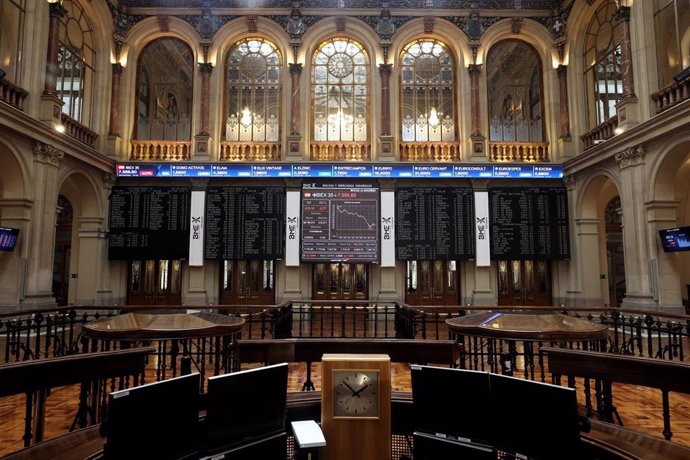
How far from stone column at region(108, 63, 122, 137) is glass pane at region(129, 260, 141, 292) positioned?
4124mm

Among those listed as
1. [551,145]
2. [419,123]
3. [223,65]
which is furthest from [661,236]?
[223,65]

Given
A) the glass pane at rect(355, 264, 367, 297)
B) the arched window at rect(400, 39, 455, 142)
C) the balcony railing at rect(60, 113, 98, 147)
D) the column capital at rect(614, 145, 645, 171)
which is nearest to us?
the column capital at rect(614, 145, 645, 171)

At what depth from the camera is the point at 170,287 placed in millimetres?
12859

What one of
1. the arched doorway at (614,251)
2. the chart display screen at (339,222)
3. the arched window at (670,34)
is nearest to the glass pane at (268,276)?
the chart display screen at (339,222)

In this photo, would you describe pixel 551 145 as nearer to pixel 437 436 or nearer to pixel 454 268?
pixel 454 268

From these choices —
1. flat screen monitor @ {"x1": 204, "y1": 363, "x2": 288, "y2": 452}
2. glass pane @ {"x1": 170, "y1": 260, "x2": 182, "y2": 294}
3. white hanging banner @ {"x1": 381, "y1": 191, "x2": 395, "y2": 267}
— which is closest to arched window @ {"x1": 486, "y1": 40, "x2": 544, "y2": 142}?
white hanging banner @ {"x1": 381, "y1": 191, "x2": 395, "y2": 267}

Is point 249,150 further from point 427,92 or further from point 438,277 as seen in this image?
point 438,277

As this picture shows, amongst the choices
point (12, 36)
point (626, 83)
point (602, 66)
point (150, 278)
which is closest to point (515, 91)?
point (602, 66)

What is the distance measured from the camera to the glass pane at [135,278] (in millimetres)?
12859

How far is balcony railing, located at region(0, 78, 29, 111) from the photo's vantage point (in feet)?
29.1

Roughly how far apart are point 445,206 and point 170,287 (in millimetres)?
8966

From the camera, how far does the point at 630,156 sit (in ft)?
31.9

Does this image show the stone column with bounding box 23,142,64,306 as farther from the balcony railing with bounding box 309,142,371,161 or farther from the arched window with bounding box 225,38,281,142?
the balcony railing with bounding box 309,142,371,161

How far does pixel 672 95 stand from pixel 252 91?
1123 centimetres
